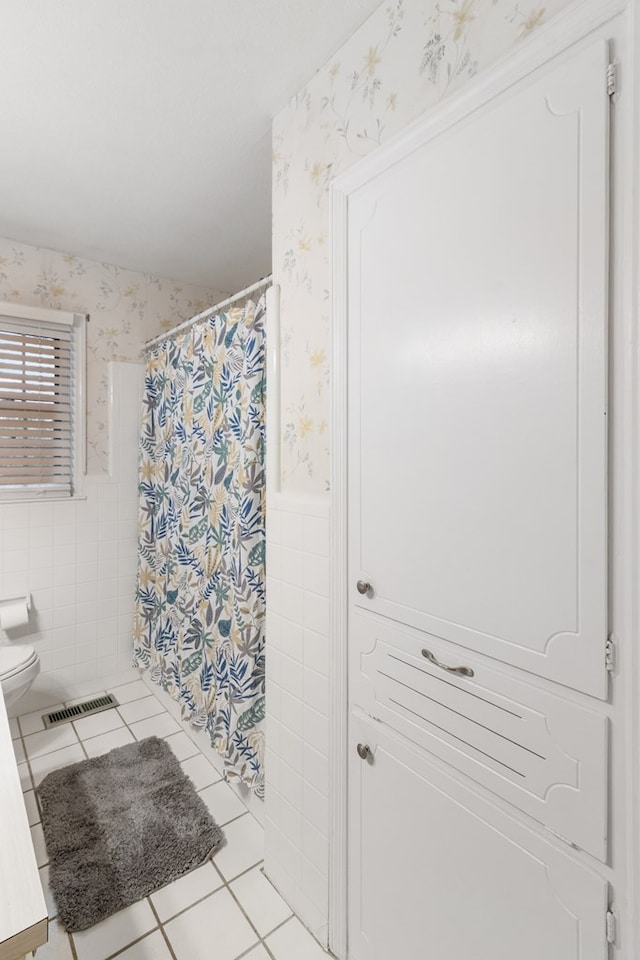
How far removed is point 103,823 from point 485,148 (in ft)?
7.79

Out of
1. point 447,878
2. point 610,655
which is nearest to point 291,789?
point 447,878

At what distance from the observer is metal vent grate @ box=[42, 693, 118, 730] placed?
2.30 metres

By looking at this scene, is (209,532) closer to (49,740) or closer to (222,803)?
(222,803)

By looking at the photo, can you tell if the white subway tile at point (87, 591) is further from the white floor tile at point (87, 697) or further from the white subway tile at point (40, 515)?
the white floor tile at point (87, 697)

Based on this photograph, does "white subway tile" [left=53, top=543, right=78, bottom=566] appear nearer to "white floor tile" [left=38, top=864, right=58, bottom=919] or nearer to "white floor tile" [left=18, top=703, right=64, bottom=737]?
"white floor tile" [left=18, top=703, right=64, bottom=737]

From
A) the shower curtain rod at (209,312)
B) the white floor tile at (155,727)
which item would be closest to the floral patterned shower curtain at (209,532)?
the shower curtain rod at (209,312)

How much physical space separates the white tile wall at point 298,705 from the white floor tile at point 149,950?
35cm

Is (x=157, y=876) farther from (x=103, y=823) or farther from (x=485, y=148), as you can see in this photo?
(x=485, y=148)

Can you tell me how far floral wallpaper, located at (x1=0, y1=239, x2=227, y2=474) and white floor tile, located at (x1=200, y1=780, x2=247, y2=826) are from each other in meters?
1.77

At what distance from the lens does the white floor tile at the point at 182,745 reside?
2.06m

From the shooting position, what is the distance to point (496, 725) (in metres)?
0.85

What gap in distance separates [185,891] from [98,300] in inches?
109

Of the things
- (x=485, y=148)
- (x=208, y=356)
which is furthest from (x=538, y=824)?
(x=208, y=356)

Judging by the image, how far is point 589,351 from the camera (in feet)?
2.30
